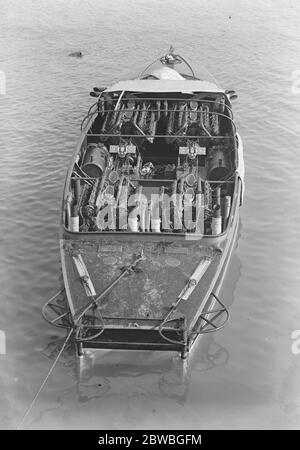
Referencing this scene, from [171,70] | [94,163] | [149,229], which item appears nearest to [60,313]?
[149,229]

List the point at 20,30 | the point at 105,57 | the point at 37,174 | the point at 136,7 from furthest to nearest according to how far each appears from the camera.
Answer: the point at 136,7 → the point at 20,30 → the point at 105,57 → the point at 37,174

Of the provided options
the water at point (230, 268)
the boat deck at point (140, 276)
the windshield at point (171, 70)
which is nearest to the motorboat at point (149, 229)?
the boat deck at point (140, 276)

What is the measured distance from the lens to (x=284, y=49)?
82.5 feet

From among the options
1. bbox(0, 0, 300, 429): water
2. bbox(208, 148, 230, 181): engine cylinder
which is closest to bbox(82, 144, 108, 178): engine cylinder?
Result: bbox(0, 0, 300, 429): water

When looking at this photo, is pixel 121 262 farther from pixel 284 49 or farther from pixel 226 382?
pixel 284 49

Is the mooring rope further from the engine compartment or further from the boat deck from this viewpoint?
the engine compartment

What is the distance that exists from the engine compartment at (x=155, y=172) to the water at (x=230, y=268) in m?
1.55

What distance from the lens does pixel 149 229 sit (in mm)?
10469

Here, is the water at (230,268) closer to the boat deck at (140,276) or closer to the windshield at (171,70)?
the boat deck at (140,276)

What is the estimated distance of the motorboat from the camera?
883 cm

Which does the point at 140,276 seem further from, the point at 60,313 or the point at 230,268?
the point at 230,268

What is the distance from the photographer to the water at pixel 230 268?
8.39 metres

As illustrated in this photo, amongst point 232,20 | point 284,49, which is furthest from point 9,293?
point 232,20

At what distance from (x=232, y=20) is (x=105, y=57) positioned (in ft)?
28.3
